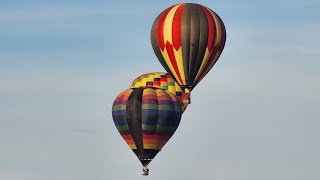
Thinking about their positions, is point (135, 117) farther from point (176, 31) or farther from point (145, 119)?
point (176, 31)

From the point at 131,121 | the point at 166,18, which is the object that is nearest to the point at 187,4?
the point at 166,18

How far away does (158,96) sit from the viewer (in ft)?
356

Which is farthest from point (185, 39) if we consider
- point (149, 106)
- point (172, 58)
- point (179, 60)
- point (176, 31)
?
point (149, 106)

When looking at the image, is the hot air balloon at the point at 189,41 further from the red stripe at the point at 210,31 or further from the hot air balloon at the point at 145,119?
the hot air balloon at the point at 145,119

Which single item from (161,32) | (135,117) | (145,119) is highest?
(161,32)

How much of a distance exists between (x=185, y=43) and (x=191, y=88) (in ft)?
11.1

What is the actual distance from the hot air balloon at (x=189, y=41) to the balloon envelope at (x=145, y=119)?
2.82 meters

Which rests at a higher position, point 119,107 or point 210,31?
point 210,31

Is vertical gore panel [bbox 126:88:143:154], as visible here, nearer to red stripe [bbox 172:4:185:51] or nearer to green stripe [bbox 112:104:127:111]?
green stripe [bbox 112:104:127:111]

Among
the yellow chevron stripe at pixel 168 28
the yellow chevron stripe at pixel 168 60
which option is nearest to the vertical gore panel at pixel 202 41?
the yellow chevron stripe at pixel 168 60

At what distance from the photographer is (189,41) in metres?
105

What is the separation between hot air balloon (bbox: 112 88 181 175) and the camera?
353 ft

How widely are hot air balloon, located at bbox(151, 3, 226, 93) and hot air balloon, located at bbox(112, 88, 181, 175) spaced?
2.81 meters

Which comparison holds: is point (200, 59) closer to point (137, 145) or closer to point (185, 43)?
point (185, 43)
